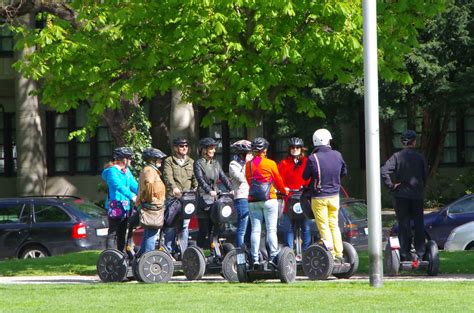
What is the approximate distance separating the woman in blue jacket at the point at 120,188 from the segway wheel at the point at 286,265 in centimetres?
327

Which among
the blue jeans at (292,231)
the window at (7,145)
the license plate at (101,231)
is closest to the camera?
the blue jeans at (292,231)

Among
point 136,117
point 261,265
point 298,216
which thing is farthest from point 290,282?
point 136,117

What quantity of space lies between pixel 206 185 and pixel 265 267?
204 cm

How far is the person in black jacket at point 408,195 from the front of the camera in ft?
53.8

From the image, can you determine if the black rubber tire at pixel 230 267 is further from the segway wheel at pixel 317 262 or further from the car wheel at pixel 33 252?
the car wheel at pixel 33 252

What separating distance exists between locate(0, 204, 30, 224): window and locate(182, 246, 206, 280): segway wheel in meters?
7.90

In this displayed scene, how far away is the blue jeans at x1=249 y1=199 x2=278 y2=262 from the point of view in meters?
15.7

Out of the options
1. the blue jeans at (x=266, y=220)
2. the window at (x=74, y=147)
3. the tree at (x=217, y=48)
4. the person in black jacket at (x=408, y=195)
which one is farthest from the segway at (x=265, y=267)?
the window at (x=74, y=147)

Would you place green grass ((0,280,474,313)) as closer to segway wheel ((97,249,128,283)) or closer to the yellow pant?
the yellow pant

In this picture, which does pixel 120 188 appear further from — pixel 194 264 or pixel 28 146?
pixel 28 146

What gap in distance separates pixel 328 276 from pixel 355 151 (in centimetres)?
2508

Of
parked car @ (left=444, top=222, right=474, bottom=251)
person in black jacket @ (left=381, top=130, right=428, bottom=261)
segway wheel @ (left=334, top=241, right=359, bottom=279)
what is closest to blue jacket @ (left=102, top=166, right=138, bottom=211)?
segway wheel @ (left=334, top=241, right=359, bottom=279)

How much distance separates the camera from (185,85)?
20.3 meters

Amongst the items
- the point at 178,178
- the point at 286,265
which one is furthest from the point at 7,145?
the point at 286,265
